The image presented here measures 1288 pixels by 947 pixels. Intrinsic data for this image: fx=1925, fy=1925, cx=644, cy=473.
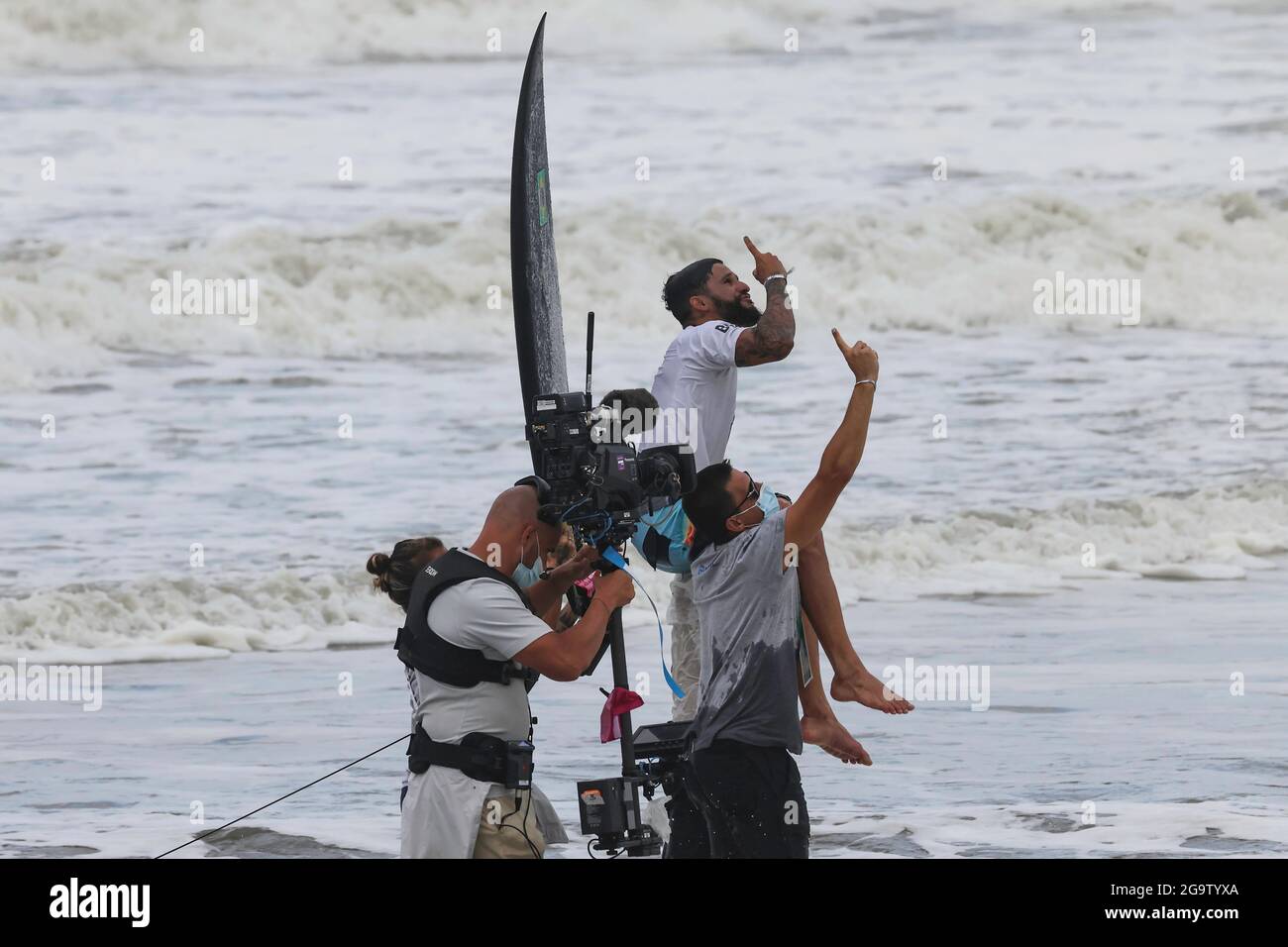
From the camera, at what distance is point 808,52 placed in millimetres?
23734

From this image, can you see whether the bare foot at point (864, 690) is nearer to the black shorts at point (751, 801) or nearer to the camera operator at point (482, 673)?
the black shorts at point (751, 801)

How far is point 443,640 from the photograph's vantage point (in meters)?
4.28

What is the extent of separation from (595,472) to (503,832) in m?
0.84

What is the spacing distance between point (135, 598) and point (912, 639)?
541cm

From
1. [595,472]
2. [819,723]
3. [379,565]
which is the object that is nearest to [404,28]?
[379,565]

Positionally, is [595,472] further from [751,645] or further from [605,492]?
[751,645]

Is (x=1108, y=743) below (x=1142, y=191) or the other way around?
below

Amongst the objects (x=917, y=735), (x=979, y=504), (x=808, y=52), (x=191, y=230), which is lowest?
(x=917, y=735)

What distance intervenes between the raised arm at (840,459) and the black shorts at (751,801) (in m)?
0.50

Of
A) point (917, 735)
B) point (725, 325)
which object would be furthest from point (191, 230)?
point (725, 325)

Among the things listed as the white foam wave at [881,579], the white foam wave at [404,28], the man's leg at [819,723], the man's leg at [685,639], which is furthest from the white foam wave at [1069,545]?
the white foam wave at [404,28]

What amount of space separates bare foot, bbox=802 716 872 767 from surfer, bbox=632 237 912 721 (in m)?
0.08
